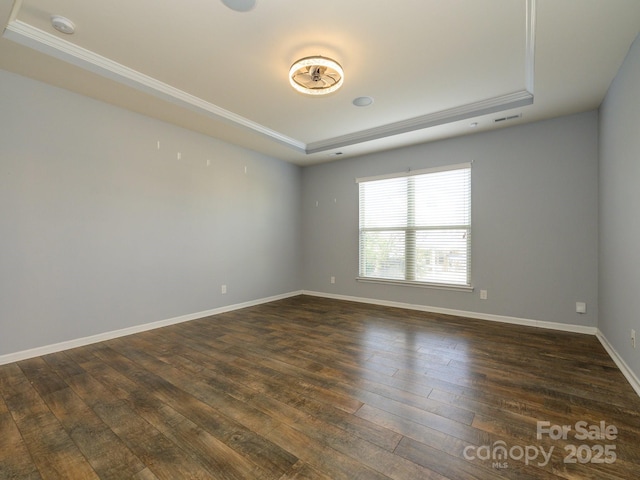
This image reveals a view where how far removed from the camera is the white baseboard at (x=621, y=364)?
2134 millimetres

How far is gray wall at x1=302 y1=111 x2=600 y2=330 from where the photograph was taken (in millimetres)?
3445

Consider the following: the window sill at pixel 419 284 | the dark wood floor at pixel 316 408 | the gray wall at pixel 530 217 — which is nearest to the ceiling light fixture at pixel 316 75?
the gray wall at pixel 530 217

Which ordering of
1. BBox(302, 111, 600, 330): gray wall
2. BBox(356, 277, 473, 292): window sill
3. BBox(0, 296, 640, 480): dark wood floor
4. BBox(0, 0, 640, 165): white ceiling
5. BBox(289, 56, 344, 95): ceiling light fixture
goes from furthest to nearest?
1. BBox(356, 277, 473, 292): window sill
2. BBox(302, 111, 600, 330): gray wall
3. BBox(289, 56, 344, 95): ceiling light fixture
4. BBox(0, 0, 640, 165): white ceiling
5. BBox(0, 296, 640, 480): dark wood floor

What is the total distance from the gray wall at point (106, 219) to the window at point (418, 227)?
2112 millimetres

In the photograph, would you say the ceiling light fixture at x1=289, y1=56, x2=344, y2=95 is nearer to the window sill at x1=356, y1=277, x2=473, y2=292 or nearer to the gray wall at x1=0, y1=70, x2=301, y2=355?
the gray wall at x1=0, y1=70, x2=301, y2=355

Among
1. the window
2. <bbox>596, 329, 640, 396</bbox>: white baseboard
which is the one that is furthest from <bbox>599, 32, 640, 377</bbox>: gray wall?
the window

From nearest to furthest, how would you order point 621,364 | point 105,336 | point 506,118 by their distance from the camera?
point 621,364 → point 105,336 → point 506,118

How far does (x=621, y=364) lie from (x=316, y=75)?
143 inches

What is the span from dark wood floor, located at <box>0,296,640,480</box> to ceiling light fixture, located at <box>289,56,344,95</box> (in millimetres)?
2573

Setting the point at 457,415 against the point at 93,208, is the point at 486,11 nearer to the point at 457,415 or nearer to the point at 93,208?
the point at 457,415

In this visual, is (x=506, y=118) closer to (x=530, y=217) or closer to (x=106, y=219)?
(x=530, y=217)

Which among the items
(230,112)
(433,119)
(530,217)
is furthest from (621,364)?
(230,112)

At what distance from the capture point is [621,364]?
2463 millimetres

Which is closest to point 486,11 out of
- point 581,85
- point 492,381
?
point 581,85
